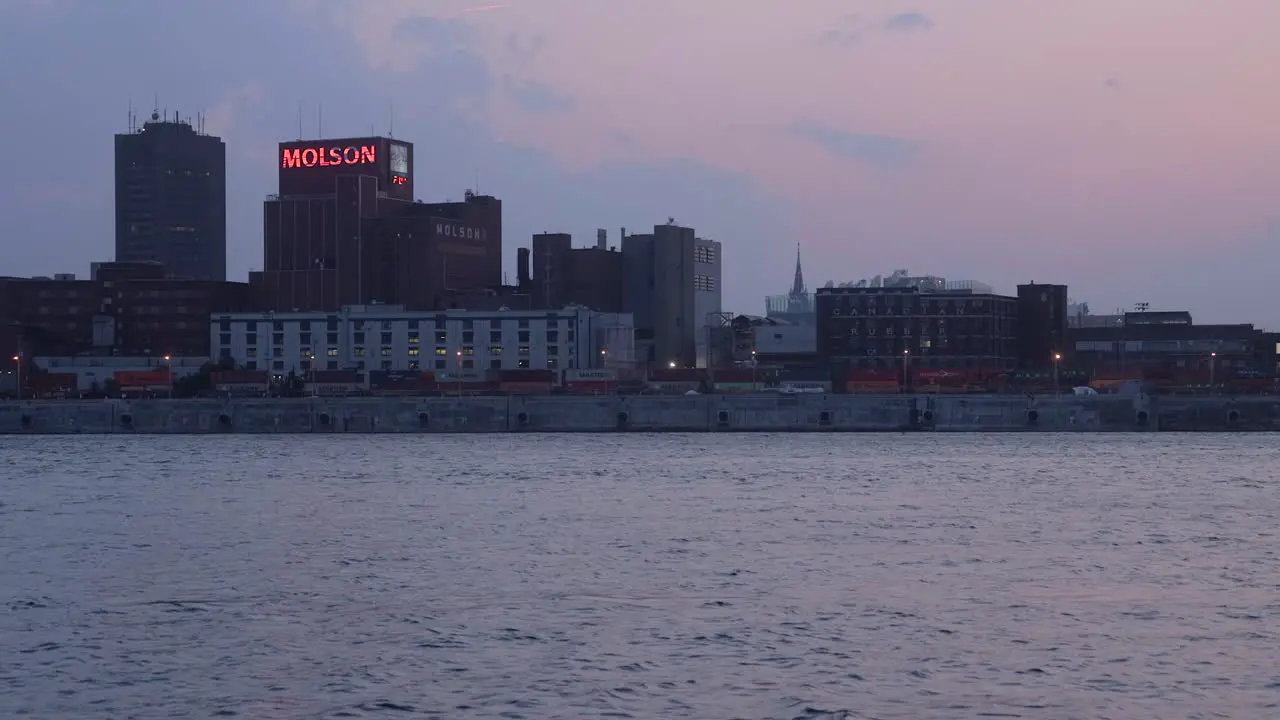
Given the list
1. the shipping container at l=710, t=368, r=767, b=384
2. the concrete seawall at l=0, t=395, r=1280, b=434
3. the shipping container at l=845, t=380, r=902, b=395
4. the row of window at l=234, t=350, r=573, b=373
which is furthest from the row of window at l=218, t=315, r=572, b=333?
the concrete seawall at l=0, t=395, r=1280, b=434

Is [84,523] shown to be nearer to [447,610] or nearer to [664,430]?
[447,610]

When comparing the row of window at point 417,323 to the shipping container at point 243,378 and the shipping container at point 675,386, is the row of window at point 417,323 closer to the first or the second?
the shipping container at point 243,378

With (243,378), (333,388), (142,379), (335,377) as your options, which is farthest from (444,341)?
(142,379)

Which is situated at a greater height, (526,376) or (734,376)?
(526,376)

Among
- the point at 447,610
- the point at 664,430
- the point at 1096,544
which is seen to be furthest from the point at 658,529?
the point at 664,430

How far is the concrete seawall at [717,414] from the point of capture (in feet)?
469

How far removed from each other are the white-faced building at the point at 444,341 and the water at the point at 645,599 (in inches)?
4026

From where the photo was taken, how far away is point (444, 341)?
18662 cm

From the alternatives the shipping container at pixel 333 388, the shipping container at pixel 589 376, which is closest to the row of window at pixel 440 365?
the shipping container at pixel 589 376

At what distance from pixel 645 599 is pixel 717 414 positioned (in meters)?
105

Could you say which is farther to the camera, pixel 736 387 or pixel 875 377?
pixel 736 387

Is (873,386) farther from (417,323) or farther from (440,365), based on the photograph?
(417,323)

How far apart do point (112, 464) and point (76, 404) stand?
5227 centimetres

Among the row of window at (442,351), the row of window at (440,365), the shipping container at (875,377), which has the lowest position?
Result: the shipping container at (875,377)
